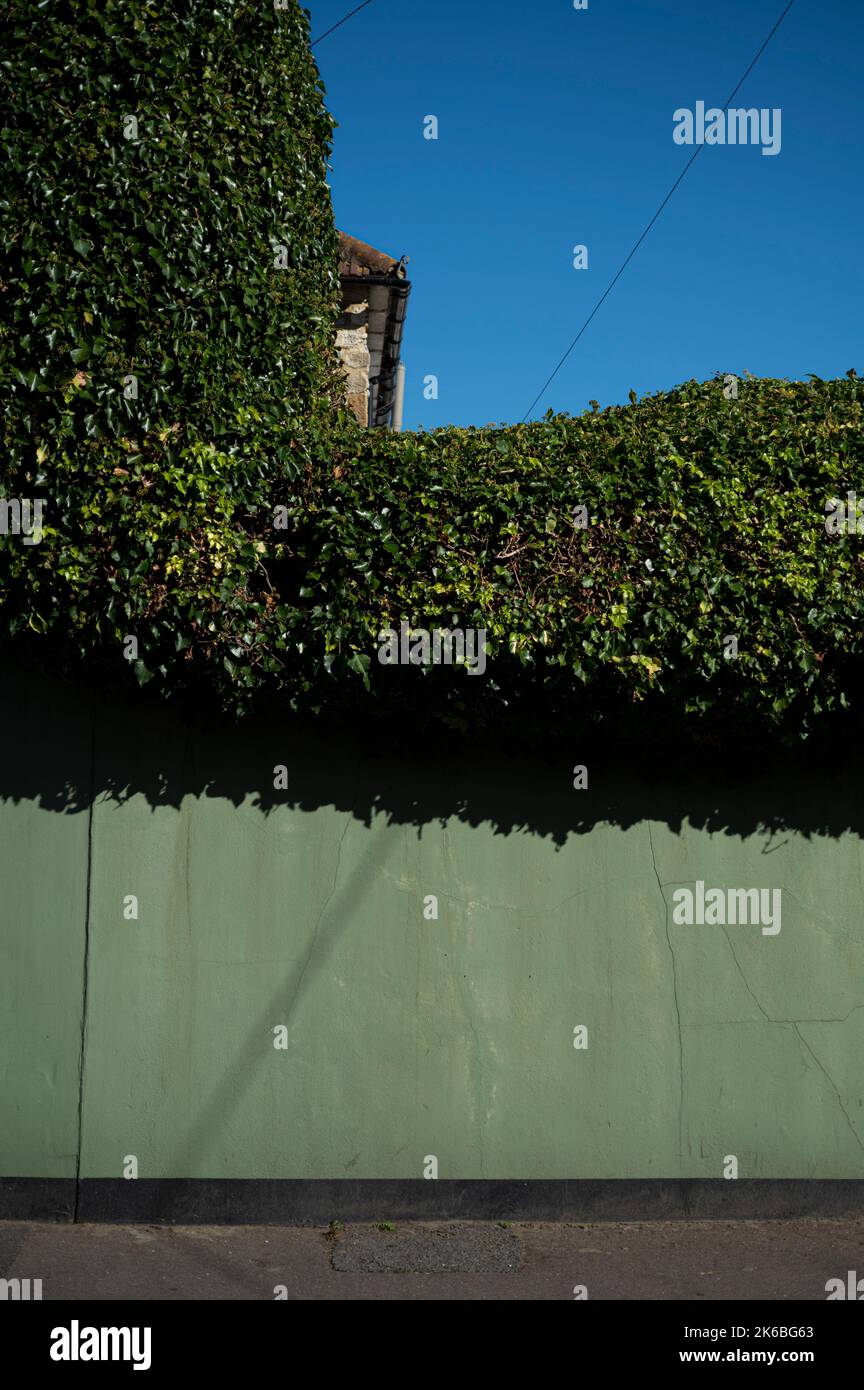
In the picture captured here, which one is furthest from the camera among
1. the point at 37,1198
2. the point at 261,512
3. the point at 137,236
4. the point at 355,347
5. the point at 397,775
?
the point at 355,347

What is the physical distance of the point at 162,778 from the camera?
6.13m

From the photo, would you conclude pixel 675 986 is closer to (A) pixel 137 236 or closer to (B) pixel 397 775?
(B) pixel 397 775

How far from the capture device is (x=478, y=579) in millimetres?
5883

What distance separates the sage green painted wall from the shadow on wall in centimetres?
2

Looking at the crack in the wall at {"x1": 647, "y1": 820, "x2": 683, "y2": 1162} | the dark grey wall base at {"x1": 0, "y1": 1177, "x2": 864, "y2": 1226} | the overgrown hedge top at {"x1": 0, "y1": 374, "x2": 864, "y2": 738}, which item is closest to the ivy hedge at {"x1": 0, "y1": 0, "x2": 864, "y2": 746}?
the overgrown hedge top at {"x1": 0, "y1": 374, "x2": 864, "y2": 738}

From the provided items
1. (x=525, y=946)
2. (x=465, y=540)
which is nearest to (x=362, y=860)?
(x=525, y=946)

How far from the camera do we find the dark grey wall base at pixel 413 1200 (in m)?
5.86

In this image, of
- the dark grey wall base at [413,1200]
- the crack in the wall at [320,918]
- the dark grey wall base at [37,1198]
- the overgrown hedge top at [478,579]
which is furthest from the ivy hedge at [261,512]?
the dark grey wall base at [37,1198]

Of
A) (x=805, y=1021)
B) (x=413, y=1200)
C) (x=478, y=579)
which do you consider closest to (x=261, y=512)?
(x=478, y=579)

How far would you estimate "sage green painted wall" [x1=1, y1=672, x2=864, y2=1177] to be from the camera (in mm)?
5973

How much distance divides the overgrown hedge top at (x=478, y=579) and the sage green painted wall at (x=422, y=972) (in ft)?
1.71

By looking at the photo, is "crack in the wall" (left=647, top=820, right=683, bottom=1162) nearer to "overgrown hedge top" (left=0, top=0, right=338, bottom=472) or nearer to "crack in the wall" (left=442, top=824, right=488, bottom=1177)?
"crack in the wall" (left=442, top=824, right=488, bottom=1177)

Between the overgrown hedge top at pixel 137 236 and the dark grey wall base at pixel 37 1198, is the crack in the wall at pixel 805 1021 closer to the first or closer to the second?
the dark grey wall base at pixel 37 1198

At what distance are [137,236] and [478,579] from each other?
2704mm
